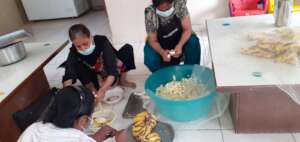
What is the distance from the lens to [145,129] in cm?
124

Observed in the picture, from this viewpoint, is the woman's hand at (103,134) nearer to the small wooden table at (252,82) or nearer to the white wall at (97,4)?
the small wooden table at (252,82)

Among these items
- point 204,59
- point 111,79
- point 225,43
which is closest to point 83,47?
A: point 111,79

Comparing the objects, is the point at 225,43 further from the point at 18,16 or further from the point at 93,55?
the point at 18,16

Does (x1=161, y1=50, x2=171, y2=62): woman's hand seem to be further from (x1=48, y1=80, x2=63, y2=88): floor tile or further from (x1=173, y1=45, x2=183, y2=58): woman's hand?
(x1=48, y1=80, x2=63, y2=88): floor tile

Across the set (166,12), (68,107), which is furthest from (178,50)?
(68,107)

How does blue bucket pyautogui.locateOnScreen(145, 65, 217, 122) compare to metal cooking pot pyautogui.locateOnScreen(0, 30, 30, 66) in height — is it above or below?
below

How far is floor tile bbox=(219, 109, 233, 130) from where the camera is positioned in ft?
4.52

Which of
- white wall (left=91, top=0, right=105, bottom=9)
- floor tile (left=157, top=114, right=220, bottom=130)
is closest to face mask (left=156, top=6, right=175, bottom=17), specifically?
floor tile (left=157, top=114, right=220, bottom=130)

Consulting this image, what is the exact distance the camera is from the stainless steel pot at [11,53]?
5.14 feet

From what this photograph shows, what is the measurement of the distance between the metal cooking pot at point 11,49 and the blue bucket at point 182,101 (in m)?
0.82

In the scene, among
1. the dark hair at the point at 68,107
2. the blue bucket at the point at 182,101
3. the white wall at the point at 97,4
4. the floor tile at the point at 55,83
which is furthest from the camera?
the white wall at the point at 97,4

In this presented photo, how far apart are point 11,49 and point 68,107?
0.87m

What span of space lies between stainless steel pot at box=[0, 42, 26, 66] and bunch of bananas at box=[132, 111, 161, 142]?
89 cm

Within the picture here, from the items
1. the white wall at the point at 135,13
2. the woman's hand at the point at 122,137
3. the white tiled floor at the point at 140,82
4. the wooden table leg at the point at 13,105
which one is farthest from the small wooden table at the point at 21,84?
the white wall at the point at 135,13
